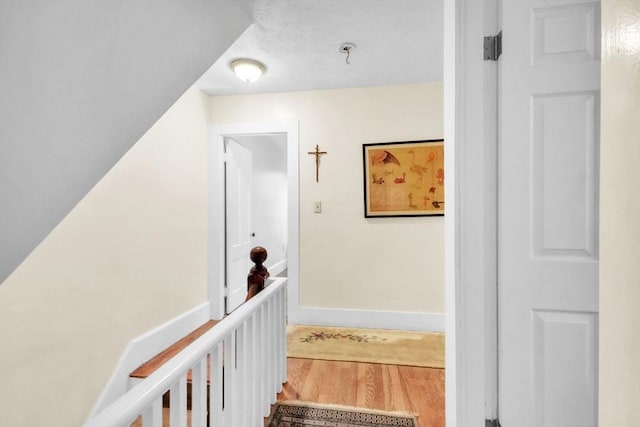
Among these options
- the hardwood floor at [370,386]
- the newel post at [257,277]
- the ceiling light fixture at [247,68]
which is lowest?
the hardwood floor at [370,386]

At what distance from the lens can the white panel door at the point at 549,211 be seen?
1030 mm

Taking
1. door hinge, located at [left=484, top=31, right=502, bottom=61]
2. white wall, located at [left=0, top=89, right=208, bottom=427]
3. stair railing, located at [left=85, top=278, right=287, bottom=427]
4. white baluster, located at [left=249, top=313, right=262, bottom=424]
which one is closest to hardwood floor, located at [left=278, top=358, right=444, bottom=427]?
stair railing, located at [left=85, top=278, right=287, bottom=427]

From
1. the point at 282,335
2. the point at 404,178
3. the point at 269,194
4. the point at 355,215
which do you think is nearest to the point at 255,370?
the point at 282,335

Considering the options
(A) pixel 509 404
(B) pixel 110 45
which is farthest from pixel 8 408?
(A) pixel 509 404

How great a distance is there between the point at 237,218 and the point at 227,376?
2.35 metres

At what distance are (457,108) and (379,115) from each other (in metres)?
1.96

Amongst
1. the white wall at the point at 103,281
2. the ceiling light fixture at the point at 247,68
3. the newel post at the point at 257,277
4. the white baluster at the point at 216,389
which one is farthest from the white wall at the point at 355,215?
the white baluster at the point at 216,389

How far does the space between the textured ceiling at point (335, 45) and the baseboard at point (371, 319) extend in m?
2.21

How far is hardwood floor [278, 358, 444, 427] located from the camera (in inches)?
73.0

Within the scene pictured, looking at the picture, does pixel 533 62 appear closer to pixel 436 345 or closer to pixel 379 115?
pixel 379 115

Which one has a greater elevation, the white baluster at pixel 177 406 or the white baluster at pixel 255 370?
the white baluster at pixel 177 406

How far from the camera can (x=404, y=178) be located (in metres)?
2.96

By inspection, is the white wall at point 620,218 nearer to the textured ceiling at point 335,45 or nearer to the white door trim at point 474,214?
the white door trim at point 474,214

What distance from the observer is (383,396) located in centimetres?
195
